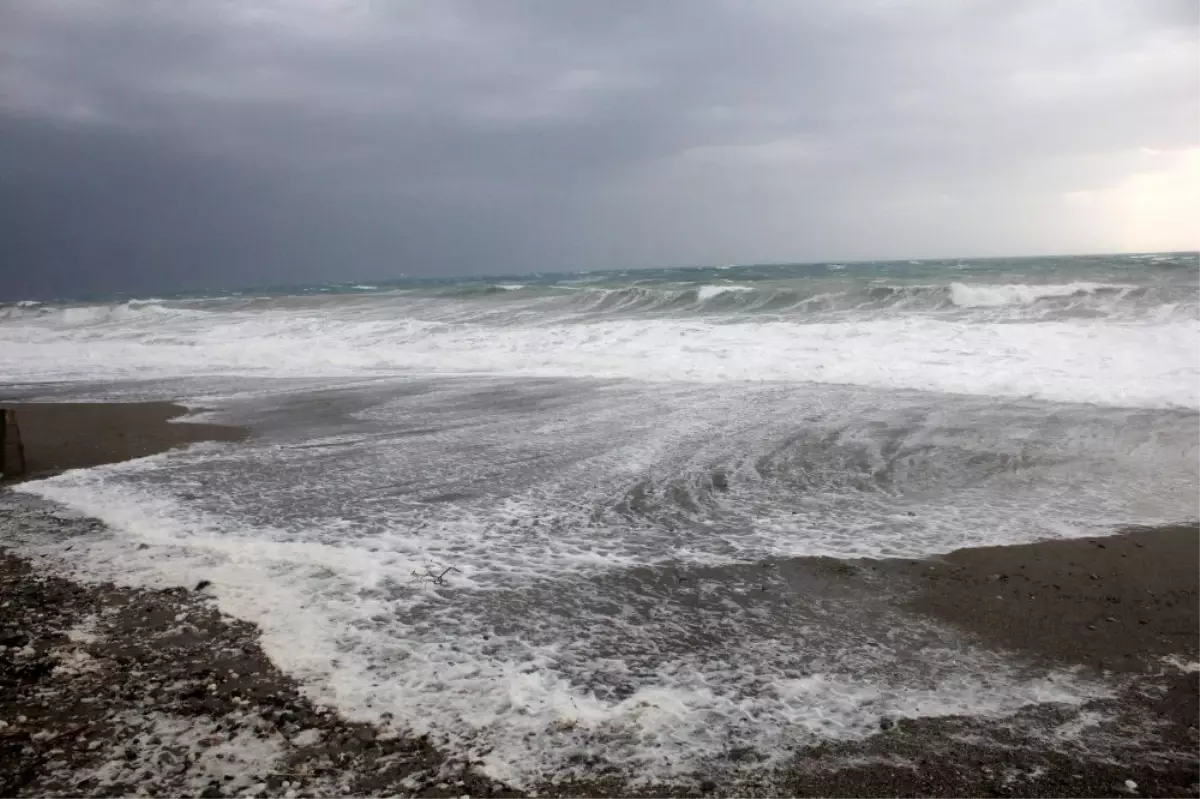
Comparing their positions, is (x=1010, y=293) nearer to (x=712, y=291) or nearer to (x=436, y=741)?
(x=712, y=291)

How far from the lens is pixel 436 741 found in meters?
2.60

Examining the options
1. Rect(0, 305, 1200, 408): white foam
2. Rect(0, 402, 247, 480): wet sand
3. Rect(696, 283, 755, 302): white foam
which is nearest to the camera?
Rect(0, 402, 247, 480): wet sand

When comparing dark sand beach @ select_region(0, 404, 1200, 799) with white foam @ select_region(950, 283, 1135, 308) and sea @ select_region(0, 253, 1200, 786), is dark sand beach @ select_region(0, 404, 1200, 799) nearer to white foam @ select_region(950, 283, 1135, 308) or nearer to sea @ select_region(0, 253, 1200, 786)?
sea @ select_region(0, 253, 1200, 786)

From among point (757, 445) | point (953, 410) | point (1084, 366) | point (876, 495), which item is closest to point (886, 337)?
point (1084, 366)

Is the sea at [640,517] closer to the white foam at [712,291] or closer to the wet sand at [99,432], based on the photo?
the wet sand at [99,432]

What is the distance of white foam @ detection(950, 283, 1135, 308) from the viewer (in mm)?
19719

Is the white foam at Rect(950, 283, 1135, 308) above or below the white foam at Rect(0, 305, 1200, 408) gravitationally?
above

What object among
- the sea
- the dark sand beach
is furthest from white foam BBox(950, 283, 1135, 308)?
the dark sand beach

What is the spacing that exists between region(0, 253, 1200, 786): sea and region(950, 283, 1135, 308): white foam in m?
6.15

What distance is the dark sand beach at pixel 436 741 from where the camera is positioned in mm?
2385

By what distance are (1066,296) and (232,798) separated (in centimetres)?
2336

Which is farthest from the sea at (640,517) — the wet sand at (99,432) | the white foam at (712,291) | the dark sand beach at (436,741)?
the white foam at (712,291)

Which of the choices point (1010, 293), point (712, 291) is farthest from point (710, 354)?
point (712, 291)

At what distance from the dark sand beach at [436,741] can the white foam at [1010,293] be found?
17379mm
